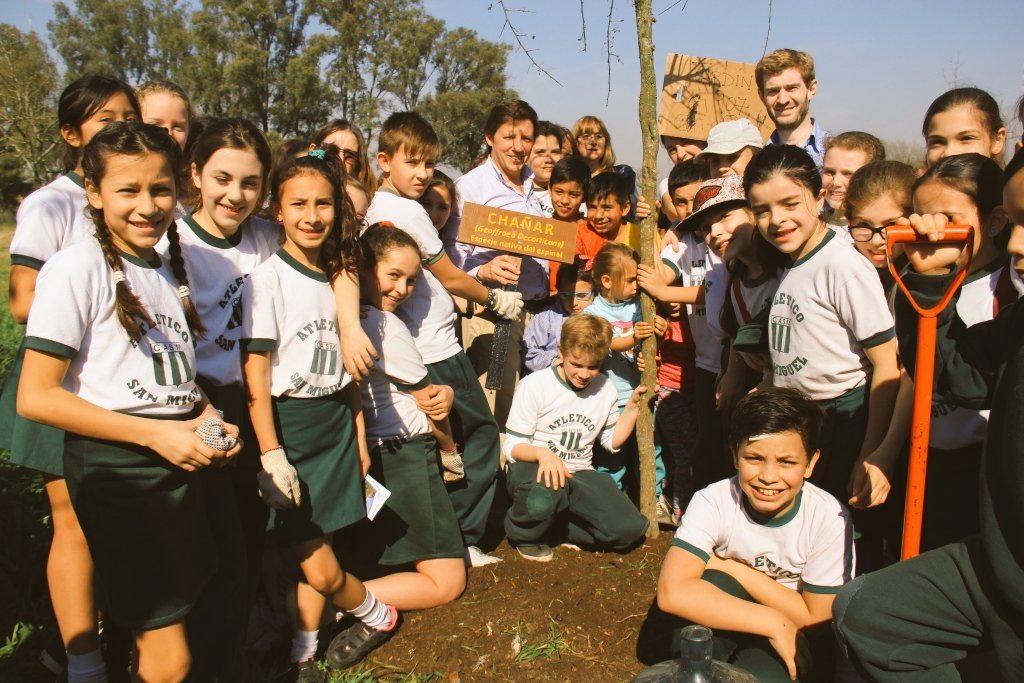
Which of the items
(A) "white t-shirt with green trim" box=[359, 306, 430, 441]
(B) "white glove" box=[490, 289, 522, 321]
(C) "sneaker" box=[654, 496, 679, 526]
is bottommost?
(C) "sneaker" box=[654, 496, 679, 526]

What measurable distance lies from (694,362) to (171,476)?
3.08 m

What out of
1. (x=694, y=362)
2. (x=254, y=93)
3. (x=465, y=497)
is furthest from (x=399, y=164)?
(x=254, y=93)

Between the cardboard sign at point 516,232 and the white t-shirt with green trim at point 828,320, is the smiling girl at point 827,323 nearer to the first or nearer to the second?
the white t-shirt with green trim at point 828,320

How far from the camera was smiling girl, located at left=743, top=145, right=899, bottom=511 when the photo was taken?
9.11 feet

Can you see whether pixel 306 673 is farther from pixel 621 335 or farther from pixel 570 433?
pixel 621 335

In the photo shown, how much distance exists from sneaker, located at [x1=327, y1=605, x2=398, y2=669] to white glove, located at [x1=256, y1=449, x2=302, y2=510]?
74 centimetres

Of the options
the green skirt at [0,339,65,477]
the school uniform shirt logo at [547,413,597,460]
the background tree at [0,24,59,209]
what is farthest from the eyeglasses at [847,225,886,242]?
the background tree at [0,24,59,209]

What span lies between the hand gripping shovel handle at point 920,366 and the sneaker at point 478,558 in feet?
6.82

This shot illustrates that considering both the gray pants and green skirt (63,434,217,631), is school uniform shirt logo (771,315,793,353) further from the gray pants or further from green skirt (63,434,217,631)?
green skirt (63,434,217,631)

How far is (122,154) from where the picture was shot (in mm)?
2180

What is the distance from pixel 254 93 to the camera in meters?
31.6

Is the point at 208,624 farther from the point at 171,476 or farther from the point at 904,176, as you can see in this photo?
the point at 904,176

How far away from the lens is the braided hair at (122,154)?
212cm

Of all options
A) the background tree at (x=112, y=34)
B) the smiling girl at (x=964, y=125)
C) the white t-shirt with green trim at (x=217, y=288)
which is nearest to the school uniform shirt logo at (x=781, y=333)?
the smiling girl at (x=964, y=125)
